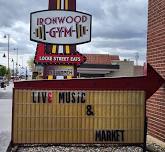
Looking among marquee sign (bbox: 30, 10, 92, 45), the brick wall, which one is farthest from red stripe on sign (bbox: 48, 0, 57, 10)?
the brick wall

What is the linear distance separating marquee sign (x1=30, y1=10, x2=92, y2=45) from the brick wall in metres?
5.26

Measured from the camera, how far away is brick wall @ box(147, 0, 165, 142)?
470 inches

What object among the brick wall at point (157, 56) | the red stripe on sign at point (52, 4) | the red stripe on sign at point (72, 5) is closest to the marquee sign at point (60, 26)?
the red stripe on sign at point (72, 5)

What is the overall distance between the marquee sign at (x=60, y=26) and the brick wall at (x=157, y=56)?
17.3 feet

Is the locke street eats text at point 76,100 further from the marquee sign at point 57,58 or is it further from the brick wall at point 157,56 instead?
the marquee sign at point 57,58

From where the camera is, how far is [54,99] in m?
10.7

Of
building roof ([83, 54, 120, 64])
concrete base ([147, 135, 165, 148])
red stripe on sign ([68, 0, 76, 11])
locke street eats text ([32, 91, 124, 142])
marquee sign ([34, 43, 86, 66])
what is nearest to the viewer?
locke street eats text ([32, 91, 124, 142])

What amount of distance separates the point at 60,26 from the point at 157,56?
6698mm

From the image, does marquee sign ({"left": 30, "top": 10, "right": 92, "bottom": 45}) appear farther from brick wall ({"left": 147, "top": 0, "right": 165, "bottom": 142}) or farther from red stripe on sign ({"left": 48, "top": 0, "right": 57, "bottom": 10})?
brick wall ({"left": 147, "top": 0, "right": 165, "bottom": 142})

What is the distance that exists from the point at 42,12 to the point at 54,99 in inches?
317

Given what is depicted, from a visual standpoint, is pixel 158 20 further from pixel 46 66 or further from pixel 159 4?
pixel 46 66

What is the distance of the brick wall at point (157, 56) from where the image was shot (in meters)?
11.9

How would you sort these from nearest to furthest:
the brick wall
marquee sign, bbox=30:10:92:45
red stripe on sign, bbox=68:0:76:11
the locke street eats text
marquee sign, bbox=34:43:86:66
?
the locke street eats text, the brick wall, marquee sign, bbox=30:10:92:45, red stripe on sign, bbox=68:0:76:11, marquee sign, bbox=34:43:86:66

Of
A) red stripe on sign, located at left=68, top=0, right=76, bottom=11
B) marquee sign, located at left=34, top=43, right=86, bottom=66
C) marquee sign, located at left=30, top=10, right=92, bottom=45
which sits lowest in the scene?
marquee sign, located at left=34, top=43, right=86, bottom=66
